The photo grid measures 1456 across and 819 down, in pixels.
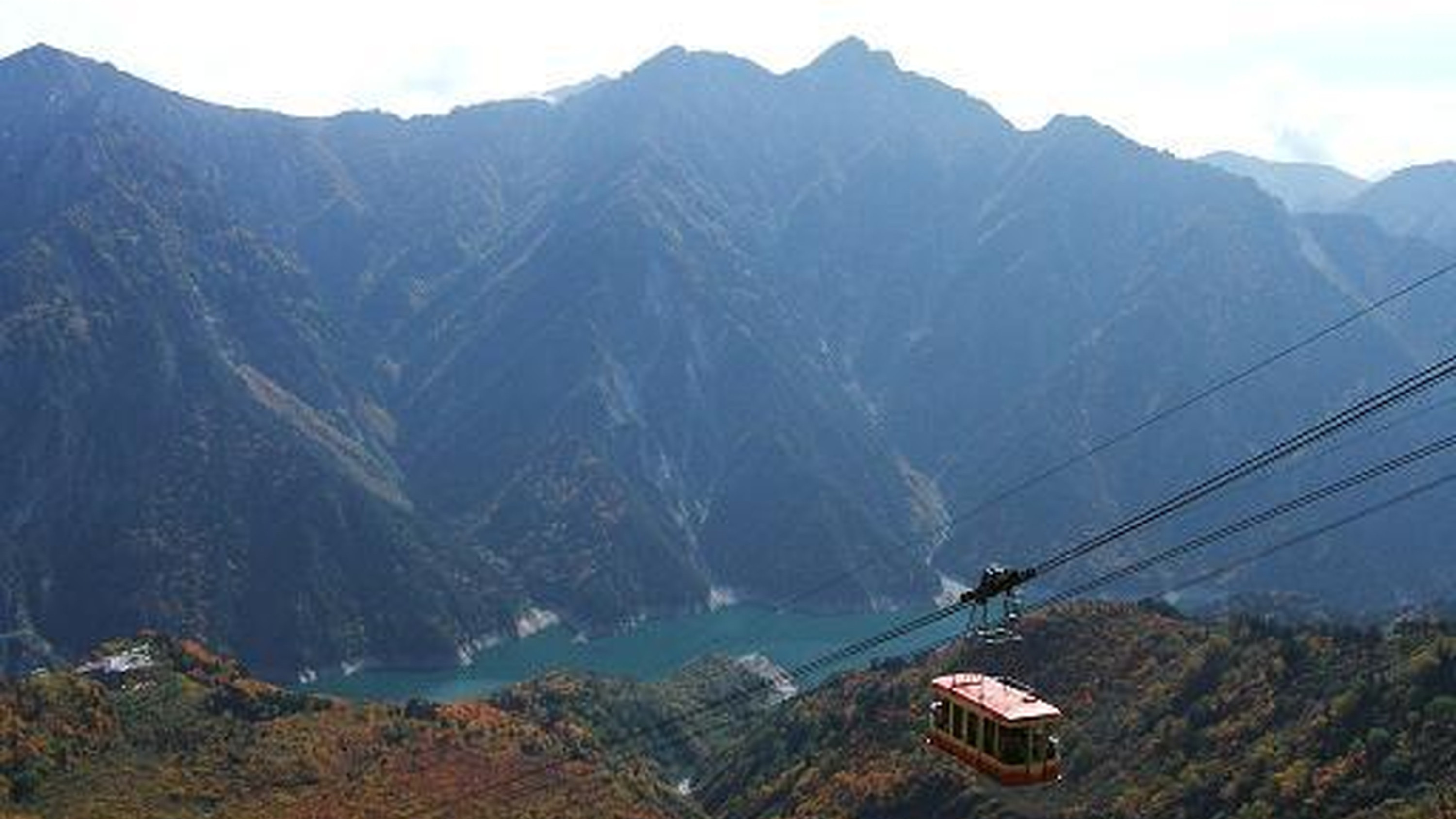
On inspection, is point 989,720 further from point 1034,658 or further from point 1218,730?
point 1034,658

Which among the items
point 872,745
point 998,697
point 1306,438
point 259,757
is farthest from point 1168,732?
point 1306,438

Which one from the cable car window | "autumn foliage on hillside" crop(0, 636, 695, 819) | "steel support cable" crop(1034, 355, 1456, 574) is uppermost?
"steel support cable" crop(1034, 355, 1456, 574)

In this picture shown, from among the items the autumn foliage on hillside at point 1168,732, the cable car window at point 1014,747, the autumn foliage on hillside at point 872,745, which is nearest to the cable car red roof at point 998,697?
the cable car window at point 1014,747

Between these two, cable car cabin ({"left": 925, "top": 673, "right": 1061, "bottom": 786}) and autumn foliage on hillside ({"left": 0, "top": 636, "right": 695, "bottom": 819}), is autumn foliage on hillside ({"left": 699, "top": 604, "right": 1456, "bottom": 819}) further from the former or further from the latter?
cable car cabin ({"left": 925, "top": 673, "right": 1061, "bottom": 786})

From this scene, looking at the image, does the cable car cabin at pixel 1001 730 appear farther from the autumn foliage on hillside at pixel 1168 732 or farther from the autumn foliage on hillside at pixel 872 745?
the autumn foliage on hillside at pixel 1168 732

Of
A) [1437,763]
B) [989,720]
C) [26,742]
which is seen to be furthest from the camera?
[26,742]

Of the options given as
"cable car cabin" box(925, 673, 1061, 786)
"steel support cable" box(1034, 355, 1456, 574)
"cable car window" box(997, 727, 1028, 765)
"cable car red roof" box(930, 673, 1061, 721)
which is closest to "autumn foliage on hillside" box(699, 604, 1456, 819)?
"cable car red roof" box(930, 673, 1061, 721)

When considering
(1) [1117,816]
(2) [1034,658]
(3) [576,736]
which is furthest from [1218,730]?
(3) [576,736]
